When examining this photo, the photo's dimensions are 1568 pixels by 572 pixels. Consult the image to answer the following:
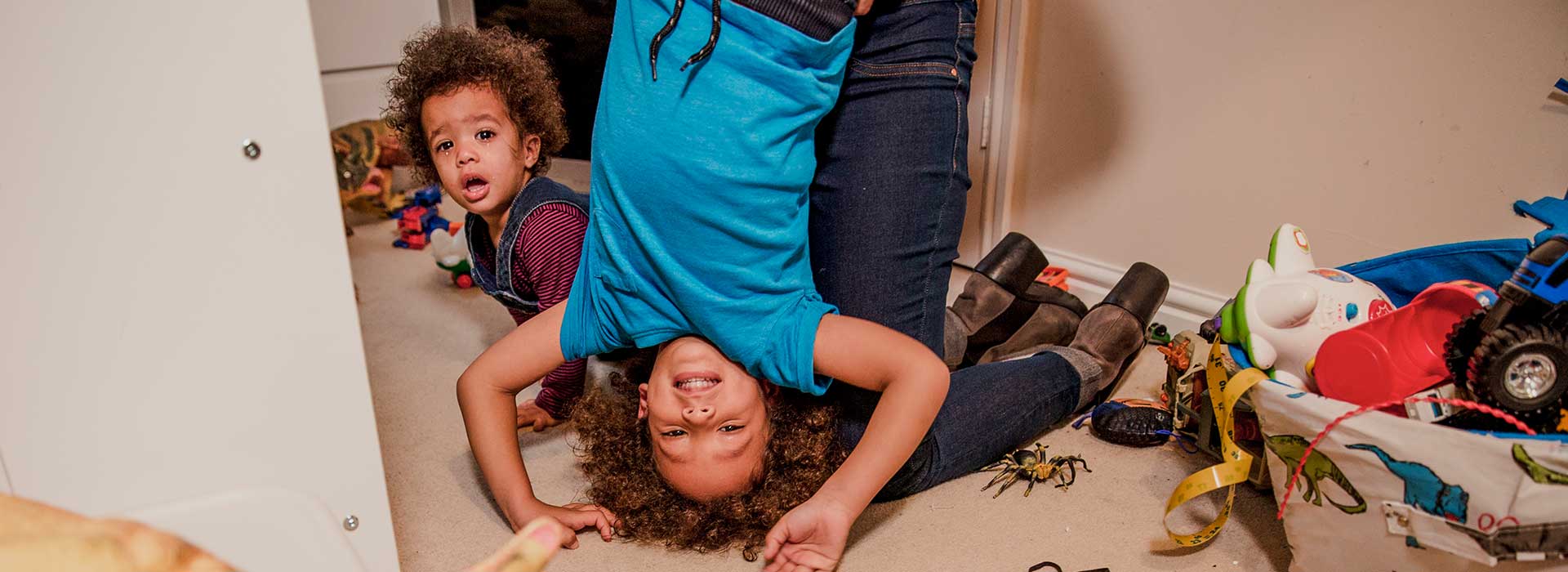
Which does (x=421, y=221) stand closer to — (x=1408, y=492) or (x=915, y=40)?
(x=915, y=40)

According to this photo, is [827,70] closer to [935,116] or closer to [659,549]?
[935,116]

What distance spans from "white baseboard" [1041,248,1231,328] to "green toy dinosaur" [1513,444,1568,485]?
2.35ft

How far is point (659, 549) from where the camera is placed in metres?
1.14

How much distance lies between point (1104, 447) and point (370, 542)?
0.85 m

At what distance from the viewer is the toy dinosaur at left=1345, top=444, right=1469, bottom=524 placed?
87 centimetres

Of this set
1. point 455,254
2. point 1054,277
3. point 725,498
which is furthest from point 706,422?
point 455,254

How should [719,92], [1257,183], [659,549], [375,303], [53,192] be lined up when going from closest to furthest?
[53,192] → [719,92] → [659,549] → [1257,183] → [375,303]

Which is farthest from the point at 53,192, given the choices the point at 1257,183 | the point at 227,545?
the point at 1257,183

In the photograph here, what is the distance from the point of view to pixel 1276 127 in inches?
56.1

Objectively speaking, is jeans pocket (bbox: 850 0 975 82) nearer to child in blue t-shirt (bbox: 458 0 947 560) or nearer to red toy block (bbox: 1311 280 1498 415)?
child in blue t-shirt (bbox: 458 0 947 560)

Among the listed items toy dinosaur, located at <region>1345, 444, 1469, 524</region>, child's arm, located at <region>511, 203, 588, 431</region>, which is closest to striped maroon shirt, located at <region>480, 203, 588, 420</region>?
child's arm, located at <region>511, 203, 588, 431</region>

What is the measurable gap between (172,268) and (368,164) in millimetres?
1487

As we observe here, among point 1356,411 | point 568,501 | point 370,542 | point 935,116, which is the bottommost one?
point 568,501

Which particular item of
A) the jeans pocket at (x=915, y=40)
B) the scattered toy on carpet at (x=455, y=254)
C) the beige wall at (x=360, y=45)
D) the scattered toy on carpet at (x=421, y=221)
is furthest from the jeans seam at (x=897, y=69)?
the beige wall at (x=360, y=45)
